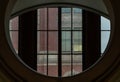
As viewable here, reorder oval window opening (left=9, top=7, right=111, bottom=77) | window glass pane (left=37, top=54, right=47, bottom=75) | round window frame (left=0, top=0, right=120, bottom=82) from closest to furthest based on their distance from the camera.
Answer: round window frame (left=0, top=0, right=120, bottom=82), oval window opening (left=9, top=7, right=111, bottom=77), window glass pane (left=37, top=54, right=47, bottom=75)

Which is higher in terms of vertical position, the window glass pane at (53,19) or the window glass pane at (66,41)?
the window glass pane at (53,19)

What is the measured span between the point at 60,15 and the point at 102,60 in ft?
19.2

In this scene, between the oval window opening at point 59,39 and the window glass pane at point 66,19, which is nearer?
the oval window opening at point 59,39

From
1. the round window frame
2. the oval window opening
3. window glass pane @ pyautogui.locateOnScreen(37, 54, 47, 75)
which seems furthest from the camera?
window glass pane @ pyautogui.locateOnScreen(37, 54, 47, 75)

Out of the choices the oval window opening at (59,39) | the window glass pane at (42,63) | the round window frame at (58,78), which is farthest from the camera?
the window glass pane at (42,63)

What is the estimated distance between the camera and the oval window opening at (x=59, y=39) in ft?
22.7

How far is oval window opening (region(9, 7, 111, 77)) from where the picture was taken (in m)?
6.93

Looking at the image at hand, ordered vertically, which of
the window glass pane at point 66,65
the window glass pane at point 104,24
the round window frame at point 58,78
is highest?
the window glass pane at point 104,24

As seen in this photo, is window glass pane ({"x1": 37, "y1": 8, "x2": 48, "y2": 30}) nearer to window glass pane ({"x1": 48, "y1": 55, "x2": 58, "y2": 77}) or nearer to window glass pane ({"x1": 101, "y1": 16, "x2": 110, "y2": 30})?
window glass pane ({"x1": 48, "y1": 55, "x2": 58, "y2": 77})

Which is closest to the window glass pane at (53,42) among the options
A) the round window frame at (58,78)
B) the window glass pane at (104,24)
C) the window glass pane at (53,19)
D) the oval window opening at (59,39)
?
the oval window opening at (59,39)

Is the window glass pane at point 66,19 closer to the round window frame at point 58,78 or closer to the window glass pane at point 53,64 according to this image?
the window glass pane at point 53,64

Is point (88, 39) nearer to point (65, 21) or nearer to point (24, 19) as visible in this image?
point (65, 21)

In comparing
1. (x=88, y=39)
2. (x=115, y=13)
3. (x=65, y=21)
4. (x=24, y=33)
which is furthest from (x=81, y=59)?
(x=115, y=13)

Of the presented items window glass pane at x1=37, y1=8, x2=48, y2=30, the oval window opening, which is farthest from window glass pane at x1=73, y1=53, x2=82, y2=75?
window glass pane at x1=37, y1=8, x2=48, y2=30
